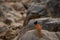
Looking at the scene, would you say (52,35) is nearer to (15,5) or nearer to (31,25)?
(31,25)

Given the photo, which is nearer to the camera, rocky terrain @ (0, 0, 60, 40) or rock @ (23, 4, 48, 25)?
rocky terrain @ (0, 0, 60, 40)

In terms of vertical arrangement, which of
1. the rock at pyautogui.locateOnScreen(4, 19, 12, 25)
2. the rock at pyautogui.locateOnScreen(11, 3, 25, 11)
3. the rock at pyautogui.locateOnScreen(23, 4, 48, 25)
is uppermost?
the rock at pyautogui.locateOnScreen(23, 4, 48, 25)

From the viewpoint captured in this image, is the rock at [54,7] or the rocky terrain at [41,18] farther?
the rock at [54,7]

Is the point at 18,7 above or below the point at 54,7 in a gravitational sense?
below

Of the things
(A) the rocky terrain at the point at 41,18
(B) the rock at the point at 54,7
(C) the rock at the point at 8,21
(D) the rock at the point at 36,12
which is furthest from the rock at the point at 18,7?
(B) the rock at the point at 54,7

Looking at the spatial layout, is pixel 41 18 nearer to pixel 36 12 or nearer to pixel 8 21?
pixel 36 12

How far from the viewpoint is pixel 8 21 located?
604 inches

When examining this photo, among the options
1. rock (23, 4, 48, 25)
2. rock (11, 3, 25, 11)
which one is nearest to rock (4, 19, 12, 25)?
rock (23, 4, 48, 25)

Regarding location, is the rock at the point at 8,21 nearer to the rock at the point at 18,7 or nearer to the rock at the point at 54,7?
the rock at the point at 54,7

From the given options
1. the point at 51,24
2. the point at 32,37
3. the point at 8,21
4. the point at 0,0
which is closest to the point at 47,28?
the point at 51,24

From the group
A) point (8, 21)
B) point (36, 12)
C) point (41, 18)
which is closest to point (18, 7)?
point (8, 21)

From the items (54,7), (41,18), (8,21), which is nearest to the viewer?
(41,18)

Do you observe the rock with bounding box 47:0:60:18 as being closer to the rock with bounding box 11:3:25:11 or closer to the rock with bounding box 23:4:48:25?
the rock with bounding box 23:4:48:25

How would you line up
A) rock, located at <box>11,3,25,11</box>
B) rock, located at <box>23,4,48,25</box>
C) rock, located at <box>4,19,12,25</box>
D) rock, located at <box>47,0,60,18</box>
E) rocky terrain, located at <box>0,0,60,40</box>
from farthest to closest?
1. rock, located at <box>11,3,25,11</box>
2. rock, located at <box>4,19,12,25</box>
3. rock, located at <box>23,4,48,25</box>
4. rock, located at <box>47,0,60,18</box>
5. rocky terrain, located at <box>0,0,60,40</box>
